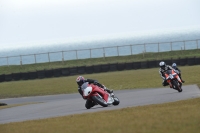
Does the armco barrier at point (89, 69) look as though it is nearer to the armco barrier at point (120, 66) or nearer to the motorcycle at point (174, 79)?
the armco barrier at point (120, 66)

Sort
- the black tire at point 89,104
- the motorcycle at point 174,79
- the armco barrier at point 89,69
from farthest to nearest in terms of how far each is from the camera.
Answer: the armco barrier at point 89,69
the motorcycle at point 174,79
the black tire at point 89,104

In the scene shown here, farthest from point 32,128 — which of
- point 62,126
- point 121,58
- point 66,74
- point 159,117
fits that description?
point 121,58

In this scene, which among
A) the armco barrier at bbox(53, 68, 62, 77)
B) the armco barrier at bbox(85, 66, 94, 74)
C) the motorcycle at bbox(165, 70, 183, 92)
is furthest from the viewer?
the armco barrier at bbox(53, 68, 62, 77)

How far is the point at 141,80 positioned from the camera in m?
38.6

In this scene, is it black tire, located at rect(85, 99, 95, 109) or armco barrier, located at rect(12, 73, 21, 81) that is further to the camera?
armco barrier, located at rect(12, 73, 21, 81)

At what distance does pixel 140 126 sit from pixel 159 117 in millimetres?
1577

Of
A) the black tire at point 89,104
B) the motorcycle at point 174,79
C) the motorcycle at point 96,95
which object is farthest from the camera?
the motorcycle at point 174,79

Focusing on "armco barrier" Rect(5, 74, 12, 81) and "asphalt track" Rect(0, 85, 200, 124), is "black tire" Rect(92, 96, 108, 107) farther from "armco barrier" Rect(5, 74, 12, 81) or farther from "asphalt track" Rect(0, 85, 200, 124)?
"armco barrier" Rect(5, 74, 12, 81)

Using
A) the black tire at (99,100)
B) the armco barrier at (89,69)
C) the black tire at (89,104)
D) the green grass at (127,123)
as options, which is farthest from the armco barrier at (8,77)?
the green grass at (127,123)

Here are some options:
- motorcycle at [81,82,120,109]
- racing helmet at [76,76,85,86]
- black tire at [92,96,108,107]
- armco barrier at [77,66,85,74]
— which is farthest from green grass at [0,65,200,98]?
racing helmet at [76,76,85,86]

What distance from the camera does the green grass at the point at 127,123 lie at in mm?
12289

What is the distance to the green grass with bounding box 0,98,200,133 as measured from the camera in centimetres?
1229

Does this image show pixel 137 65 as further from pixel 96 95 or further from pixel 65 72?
pixel 96 95

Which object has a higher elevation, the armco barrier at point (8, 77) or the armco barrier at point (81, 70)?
the armco barrier at point (81, 70)
